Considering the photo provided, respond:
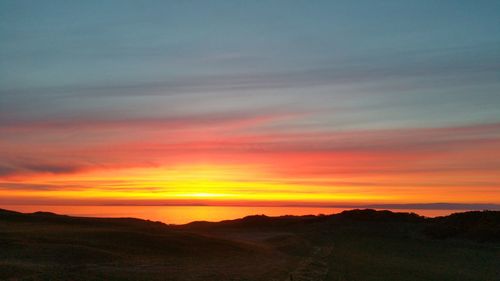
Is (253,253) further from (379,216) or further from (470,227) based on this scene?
(379,216)

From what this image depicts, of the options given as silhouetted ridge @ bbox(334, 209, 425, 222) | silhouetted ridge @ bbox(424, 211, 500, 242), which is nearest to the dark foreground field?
silhouetted ridge @ bbox(424, 211, 500, 242)

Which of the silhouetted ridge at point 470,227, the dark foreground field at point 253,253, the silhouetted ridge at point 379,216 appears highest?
the silhouetted ridge at point 379,216

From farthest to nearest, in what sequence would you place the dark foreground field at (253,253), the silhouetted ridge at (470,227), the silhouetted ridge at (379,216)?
the silhouetted ridge at (379,216) → the silhouetted ridge at (470,227) → the dark foreground field at (253,253)

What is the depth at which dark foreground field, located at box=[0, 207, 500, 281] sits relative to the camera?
27469 millimetres

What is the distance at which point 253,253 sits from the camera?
39844mm

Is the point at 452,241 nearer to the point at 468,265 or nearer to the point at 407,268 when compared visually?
the point at 468,265

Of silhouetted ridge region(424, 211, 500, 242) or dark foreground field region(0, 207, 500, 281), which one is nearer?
dark foreground field region(0, 207, 500, 281)

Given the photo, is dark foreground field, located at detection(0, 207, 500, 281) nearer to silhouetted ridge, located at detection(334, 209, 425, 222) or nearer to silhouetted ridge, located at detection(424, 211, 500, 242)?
silhouetted ridge, located at detection(424, 211, 500, 242)

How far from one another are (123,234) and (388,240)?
27696 mm

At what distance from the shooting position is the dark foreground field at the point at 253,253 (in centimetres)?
2747

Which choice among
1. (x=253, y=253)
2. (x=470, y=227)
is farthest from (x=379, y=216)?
(x=253, y=253)

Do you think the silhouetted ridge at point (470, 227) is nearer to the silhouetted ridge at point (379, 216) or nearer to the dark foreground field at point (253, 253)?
the dark foreground field at point (253, 253)

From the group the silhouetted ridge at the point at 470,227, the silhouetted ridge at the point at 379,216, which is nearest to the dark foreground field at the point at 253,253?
the silhouetted ridge at the point at 470,227

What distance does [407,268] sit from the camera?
34.9m
